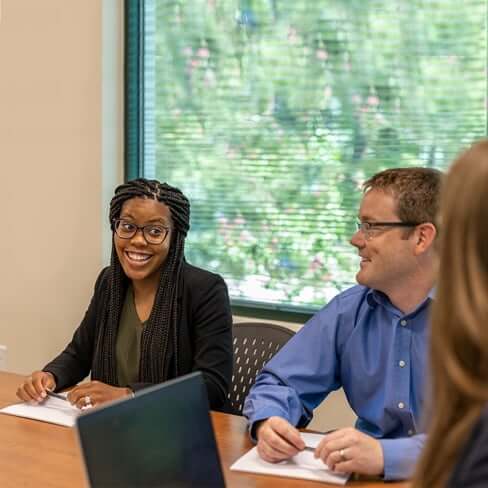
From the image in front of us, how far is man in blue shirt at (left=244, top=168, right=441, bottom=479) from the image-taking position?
2.05 m

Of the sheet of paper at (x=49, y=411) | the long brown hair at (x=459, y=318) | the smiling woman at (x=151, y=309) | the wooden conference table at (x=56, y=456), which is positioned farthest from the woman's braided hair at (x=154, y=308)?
the long brown hair at (x=459, y=318)

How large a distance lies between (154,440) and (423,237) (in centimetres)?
99

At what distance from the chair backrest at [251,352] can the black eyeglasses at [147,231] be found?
0.44 metres

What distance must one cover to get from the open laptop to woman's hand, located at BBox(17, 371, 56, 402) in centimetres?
101

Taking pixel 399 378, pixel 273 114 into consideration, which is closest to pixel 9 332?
pixel 273 114

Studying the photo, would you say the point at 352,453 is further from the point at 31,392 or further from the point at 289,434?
the point at 31,392

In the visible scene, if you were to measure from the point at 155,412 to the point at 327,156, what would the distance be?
Result: 79.4 inches

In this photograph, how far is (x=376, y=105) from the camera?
3.08 m

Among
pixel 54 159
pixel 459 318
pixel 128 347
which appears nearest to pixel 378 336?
pixel 128 347

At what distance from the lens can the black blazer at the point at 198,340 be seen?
2.49 metres

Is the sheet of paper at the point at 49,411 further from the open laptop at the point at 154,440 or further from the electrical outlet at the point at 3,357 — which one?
the electrical outlet at the point at 3,357

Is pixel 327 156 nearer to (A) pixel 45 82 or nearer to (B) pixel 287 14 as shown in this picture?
(B) pixel 287 14

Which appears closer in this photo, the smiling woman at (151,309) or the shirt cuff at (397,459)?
the shirt cuff at (397,459)

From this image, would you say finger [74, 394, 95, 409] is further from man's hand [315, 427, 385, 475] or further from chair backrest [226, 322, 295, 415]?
man's hand [315, 427, 385, 475]
